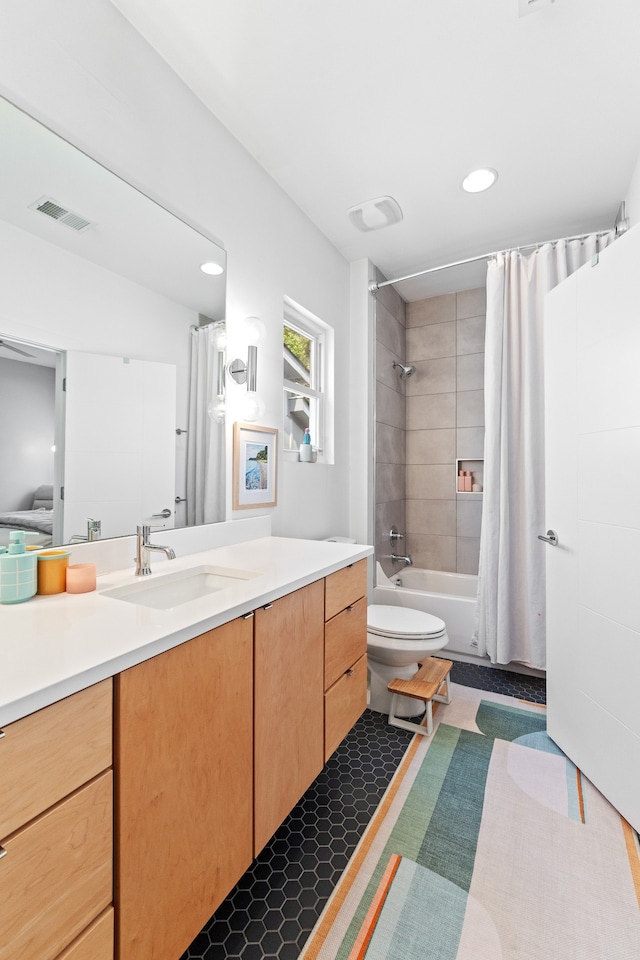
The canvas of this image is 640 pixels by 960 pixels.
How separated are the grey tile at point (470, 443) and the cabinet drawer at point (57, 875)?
3082mm

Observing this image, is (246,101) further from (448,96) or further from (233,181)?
(448,96)

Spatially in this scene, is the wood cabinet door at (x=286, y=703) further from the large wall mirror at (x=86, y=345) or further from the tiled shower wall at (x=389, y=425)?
the tiled shower wall at (x=389, y=425)

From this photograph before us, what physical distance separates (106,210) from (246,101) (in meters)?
0.81

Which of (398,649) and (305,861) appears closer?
(305,861)

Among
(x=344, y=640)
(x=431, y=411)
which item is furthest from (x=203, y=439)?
(x=431, y=411)

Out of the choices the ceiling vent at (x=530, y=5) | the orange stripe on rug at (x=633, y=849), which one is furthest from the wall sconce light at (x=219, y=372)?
the orange stripe on rug at (x=633, y=849)

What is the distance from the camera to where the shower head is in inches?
130

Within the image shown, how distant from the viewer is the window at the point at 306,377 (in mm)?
2295

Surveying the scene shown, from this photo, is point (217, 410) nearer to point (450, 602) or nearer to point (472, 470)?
point (450, 602)

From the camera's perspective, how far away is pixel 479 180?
206cm

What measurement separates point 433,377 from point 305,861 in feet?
10.1

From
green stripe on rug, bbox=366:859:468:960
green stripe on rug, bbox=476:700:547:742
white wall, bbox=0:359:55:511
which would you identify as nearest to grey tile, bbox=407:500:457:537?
green stripe on rug, bbox=476:700:547:742

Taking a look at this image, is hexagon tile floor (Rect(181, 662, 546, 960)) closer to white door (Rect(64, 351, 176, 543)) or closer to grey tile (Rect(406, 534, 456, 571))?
white door (Rect(64, 351, 176, 543))

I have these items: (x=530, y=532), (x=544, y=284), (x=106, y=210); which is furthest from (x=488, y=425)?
(x=106, y=210)
